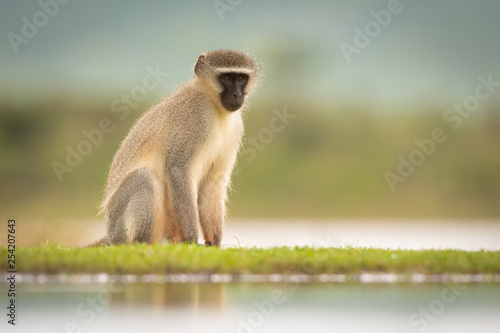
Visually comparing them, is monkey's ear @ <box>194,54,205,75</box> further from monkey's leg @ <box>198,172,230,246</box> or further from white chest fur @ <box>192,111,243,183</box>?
monkey's leg @ <box>198,172,230,246</box>

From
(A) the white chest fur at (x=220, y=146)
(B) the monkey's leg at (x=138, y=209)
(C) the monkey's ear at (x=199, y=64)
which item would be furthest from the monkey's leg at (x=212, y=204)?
(C) the monkey's ear at (x=199, y=64)

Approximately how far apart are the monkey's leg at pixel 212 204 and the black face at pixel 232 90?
3.44 feet

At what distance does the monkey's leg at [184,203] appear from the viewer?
13.2 m

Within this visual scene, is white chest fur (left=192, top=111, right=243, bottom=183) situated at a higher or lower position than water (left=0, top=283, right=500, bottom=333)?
higher

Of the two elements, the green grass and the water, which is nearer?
the water

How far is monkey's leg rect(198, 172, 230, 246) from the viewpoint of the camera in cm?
1402

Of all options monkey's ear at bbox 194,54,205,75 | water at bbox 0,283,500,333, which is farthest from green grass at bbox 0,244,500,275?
monkey's ear at bbox 194,54,205,75

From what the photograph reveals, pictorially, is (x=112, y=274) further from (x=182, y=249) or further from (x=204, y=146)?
(x=204, y=146)

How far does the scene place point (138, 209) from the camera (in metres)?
13.0

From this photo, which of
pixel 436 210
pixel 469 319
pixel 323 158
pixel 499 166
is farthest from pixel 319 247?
pixel 499 166

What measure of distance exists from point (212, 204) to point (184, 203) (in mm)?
892

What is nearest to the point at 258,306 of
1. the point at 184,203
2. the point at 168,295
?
the point at 168,295

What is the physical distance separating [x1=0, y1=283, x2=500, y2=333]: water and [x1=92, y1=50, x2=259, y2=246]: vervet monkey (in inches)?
82.9

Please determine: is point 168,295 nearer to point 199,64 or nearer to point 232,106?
point 232,106
